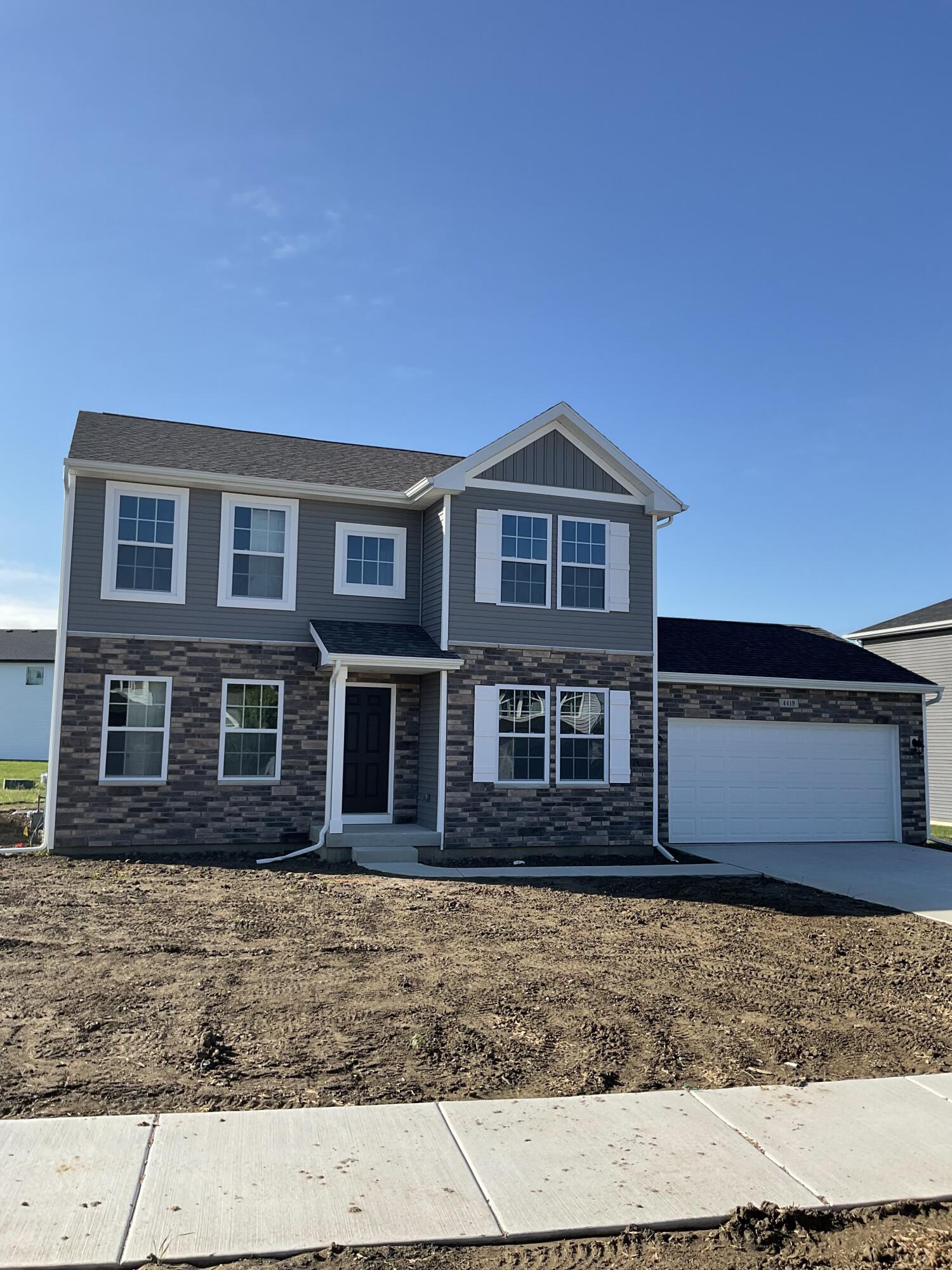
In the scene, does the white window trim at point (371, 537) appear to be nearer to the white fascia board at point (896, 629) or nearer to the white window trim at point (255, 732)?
the white window trim at point (255, 732)

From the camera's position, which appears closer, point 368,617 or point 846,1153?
point 846,1153

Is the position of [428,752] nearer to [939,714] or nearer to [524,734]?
[524,734]

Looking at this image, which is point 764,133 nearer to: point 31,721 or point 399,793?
point 399,793

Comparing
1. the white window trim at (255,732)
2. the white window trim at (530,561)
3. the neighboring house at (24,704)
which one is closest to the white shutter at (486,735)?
the white window trim at (530,561)

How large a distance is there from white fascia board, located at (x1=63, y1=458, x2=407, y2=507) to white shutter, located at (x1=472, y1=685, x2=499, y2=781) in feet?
11.7

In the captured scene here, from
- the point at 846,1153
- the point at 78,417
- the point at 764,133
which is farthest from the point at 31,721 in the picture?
the point at 846,1153

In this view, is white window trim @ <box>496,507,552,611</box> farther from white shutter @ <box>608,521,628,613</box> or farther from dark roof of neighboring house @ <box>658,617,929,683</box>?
dark roof of neighboring house @ <box>658,617,929,683</box>

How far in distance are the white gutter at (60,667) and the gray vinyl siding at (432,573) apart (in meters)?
5.51

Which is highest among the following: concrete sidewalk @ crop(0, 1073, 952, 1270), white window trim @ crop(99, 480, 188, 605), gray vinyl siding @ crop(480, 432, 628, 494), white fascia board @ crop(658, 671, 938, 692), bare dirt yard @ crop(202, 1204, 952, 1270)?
gray vinyl siding @ crop(480, 432, 628, 494)

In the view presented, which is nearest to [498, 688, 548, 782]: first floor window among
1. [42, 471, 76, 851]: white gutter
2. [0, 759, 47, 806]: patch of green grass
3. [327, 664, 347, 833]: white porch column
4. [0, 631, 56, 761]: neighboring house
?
[327, 664, 347, 833]: white porch column

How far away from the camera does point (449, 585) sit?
14828 mm

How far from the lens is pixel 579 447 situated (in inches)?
618

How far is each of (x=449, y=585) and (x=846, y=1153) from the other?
431 inches

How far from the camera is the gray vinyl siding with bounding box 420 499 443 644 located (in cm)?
1507
